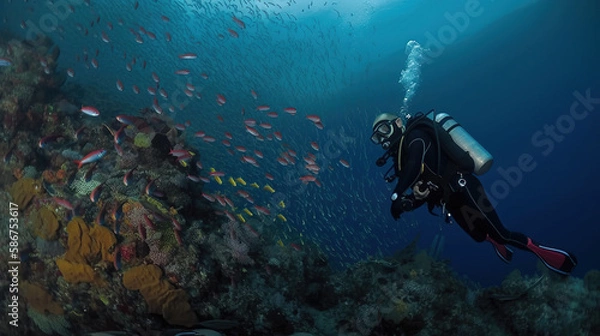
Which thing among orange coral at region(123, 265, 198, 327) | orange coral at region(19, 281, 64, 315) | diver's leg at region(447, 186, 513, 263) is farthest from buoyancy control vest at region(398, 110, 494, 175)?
orange coral at region(19, 281, 64, 315)

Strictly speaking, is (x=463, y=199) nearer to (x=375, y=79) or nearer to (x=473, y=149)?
(x=473, y=149)

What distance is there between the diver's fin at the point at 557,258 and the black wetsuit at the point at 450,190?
0.73ft

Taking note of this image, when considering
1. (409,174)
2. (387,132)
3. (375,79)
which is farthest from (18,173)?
(375,79)

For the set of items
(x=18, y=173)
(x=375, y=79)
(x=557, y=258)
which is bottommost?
(x=375, y=79)

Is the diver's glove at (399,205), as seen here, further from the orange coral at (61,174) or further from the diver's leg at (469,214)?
the orange coral at (61,174)

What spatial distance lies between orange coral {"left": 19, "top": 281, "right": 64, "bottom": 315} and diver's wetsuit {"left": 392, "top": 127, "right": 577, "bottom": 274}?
257 inches

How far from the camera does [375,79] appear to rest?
46281 millimetres

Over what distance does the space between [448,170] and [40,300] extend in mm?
7562

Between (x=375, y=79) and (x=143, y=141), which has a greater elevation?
(x=143, y=141)

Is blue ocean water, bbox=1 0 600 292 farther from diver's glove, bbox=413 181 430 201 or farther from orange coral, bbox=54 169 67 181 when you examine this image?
diver's glove, bbox=413 181 430 201

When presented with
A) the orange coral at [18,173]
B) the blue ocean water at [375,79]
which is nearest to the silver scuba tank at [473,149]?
the orange coral at [18,173]

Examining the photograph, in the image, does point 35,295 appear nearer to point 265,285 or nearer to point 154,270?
point 154,270

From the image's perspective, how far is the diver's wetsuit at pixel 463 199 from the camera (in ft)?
15.5

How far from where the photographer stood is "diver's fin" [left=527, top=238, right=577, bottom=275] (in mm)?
5223
